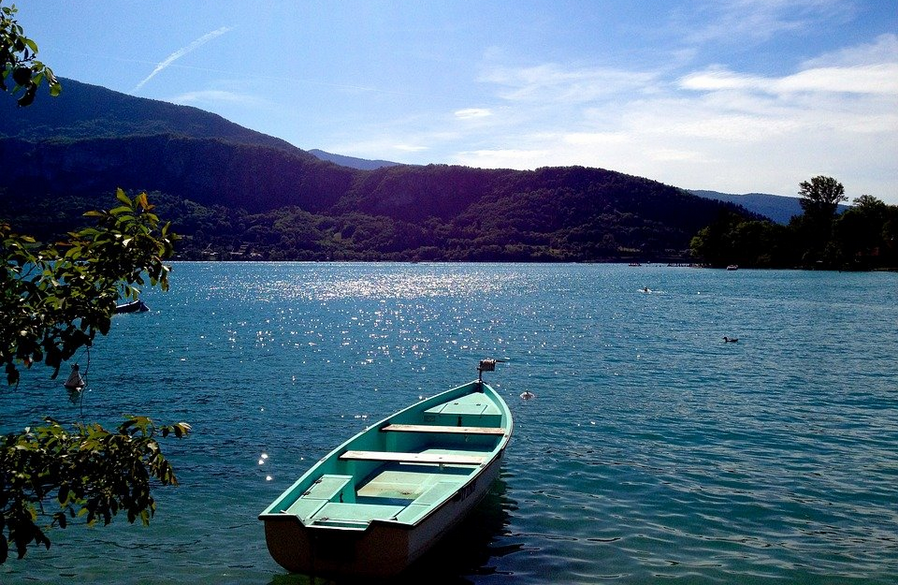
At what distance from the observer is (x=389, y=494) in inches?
585

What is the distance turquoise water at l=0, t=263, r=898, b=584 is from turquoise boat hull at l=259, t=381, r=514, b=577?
1.29 meters

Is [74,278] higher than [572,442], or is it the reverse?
[74,278]

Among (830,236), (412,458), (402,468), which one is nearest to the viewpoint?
(412,458)

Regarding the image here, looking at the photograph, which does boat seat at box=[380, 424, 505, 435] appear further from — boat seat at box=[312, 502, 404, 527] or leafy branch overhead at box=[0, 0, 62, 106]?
leafy branch overhead at box=[0, 0, 62, 106]

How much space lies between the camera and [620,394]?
1230 inches

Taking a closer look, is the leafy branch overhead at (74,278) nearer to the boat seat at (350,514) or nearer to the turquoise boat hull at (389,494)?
the turquoise boat hull at (389,494)

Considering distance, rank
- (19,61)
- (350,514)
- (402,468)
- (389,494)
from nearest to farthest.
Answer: (19,61)
(350,514)
(389,494)
(402,468)

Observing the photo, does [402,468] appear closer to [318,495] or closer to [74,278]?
[318,495]

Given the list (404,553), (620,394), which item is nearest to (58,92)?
(404,553)

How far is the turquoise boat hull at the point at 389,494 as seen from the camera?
11.3 metres

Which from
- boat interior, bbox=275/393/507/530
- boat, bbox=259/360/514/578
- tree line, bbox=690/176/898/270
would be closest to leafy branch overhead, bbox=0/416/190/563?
boat, bbox=259/360/514/578

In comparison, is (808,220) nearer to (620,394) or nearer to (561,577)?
(620,394)

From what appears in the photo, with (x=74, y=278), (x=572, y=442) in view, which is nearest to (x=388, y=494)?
(x=572, y=442)

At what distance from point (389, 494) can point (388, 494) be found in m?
0.02
